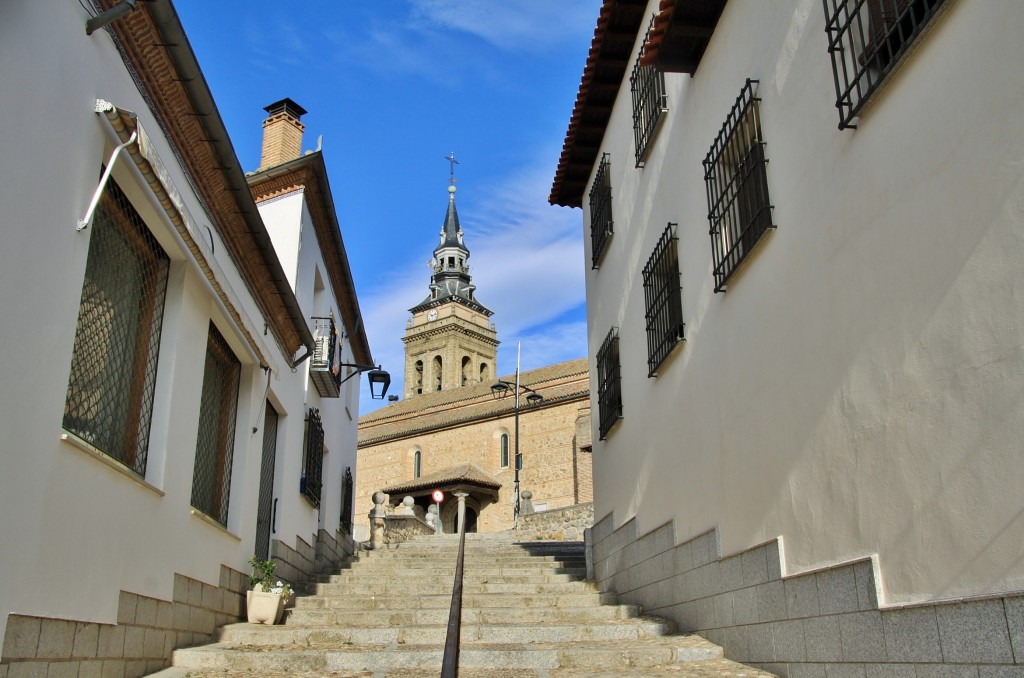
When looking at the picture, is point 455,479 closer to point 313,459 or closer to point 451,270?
point 313,459

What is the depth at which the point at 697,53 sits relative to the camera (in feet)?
24.7

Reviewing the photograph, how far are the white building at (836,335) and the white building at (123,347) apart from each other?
392cm

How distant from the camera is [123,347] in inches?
234

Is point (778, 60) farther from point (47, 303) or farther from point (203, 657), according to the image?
point (203, 657)

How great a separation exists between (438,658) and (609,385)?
491 cm

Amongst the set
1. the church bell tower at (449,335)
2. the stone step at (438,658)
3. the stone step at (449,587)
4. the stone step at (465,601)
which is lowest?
the stone step at (438,658)

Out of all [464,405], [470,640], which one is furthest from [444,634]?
[464,405]

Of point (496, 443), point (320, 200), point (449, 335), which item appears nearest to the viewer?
point (320, 200)

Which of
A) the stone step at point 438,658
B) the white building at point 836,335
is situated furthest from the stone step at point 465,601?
the stone step at point 438,658

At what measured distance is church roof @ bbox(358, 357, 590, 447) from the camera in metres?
40.0

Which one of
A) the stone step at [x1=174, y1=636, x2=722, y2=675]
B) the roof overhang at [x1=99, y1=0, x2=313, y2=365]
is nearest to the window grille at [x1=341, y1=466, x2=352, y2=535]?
the roof overhang at [x1=99, y1=0, x2=313, y2=365]

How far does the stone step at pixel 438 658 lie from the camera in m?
6.24

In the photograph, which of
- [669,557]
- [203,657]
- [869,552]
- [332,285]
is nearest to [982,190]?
[869,552]

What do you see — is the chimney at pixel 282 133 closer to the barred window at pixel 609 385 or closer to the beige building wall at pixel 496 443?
the barred window at pixel 609 385
